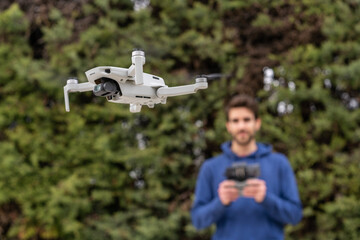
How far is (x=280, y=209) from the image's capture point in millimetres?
2945

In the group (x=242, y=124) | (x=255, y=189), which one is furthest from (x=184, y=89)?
(x=242, y=124)

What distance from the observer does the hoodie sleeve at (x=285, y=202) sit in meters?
2.91

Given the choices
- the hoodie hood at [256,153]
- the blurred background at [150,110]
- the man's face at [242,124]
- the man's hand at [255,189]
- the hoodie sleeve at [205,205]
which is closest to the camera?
the man's hand at [255,189]

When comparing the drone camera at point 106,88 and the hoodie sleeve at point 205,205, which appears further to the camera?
the hoodie sleeve at point 205,205

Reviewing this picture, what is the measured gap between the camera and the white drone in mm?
793

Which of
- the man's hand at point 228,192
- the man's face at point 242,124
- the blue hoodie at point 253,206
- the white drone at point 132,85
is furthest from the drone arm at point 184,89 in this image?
the man's face at point 242,124

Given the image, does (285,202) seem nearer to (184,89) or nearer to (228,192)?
(228,192)

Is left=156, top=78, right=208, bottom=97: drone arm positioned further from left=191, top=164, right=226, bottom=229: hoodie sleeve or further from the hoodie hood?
the hoodie hood

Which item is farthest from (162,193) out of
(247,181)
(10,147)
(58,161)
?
(247,181)

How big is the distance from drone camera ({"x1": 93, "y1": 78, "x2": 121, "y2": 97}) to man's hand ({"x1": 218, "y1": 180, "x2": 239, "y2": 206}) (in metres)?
2.12

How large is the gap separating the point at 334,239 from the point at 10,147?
11.2ft

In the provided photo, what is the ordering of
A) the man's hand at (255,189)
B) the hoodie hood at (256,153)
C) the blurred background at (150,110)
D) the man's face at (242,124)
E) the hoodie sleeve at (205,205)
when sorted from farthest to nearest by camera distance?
the blurred background at (150,110) → the hoodie hood at (256,153) → the man's face at (242,124) → the hoodie sleeve at (205,205) → the man's hand at (255,189)

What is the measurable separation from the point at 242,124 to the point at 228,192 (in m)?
0.52

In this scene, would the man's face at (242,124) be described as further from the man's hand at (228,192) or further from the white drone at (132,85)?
the white drone at (132,85)
